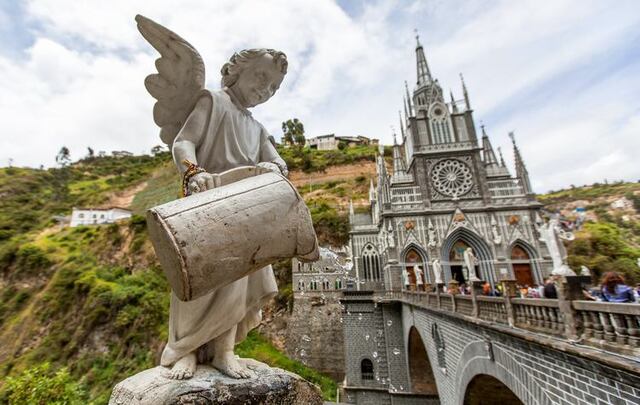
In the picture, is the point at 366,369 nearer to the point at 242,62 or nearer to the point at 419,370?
the point at 419,370

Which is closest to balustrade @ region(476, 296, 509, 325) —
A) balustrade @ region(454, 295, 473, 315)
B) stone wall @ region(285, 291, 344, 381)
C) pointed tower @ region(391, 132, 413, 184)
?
balustrade @ region(454, 295, 473, 315)

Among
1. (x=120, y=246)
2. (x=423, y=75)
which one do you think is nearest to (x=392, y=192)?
(x=423, y=75)

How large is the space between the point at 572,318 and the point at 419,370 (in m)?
14.0

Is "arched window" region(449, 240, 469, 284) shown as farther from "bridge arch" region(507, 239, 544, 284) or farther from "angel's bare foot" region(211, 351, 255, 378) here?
"angel's bare foot" region(211, 351, 255, 378)

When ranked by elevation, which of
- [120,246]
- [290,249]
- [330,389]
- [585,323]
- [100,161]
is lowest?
[330,389]

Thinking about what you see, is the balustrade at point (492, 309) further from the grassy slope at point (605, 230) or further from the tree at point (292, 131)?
the tree at point (292, 131)

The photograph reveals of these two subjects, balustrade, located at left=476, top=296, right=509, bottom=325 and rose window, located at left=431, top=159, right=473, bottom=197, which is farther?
rose window, located at left=431, top=159, right=473, bottom=197

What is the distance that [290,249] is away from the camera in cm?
118

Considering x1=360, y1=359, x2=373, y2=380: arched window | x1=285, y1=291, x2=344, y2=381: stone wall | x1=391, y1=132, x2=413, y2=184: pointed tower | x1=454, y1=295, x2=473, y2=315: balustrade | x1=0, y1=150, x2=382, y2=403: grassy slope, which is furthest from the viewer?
x1=391, y1=132, x2=413, y2=184: pointed tower

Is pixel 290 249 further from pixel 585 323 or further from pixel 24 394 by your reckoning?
pixel 24 394

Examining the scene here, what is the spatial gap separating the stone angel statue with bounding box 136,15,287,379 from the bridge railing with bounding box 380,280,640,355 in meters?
3.81

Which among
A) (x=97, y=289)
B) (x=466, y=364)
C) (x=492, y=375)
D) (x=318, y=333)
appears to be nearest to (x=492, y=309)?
(x=492, y=375)

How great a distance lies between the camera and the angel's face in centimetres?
183

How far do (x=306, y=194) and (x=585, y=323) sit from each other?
3583 centimetres
